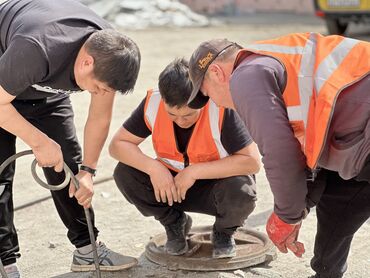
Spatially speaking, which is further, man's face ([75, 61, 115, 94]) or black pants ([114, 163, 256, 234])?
black pants ([114, 163, 256, 234])

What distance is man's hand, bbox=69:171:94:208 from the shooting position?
3.53 metres

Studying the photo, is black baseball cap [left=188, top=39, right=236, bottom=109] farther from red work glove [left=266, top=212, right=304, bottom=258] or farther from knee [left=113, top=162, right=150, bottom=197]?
knee [left=113, top=162, right=150, bottom=197]

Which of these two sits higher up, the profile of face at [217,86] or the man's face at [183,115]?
the profile of face at [217,86]

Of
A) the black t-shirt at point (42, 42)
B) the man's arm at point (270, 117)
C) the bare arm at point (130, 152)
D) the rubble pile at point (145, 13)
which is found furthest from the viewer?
the rubble pile at point (145, 13)

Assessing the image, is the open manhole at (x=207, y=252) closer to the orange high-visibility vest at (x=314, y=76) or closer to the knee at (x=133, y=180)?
the knee at (x=133, y=180)

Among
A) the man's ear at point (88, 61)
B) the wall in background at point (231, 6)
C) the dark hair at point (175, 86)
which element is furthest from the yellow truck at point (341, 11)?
the man's ear at point (88, 61)

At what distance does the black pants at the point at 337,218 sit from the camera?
10.5 ft

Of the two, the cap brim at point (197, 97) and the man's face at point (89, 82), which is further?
the man's face at point (89, 82)

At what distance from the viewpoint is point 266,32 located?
44.8 ft

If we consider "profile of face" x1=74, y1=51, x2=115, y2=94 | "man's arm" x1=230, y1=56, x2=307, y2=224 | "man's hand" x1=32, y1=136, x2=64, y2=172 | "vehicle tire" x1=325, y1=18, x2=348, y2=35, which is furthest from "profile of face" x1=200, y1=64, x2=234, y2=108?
"vehicle tire" x1=325, y1=18, x2=348, y2=35

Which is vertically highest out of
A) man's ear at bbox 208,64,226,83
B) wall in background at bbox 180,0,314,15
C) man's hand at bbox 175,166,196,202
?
man's ear at bbox 208,64,226,83

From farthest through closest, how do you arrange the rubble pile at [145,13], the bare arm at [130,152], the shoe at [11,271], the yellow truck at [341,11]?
the rubble pile at [145,13], the yellow truck at [341,11], the bare arm at [130,152], the shoe at [11,271]

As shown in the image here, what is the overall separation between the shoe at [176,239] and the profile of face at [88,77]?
39.4 inches

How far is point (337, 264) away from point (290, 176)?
0.92 metres
